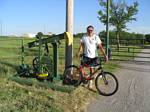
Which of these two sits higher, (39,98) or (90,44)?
(90,44)

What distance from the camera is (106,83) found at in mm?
8562

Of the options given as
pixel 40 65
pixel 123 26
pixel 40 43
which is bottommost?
pixel 40 65

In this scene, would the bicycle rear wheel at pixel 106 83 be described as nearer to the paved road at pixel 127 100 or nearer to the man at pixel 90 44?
the paved road at pixel 127 100

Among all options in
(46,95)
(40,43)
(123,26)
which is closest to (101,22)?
(123,26)

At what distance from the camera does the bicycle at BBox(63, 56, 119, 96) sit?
8461 mm

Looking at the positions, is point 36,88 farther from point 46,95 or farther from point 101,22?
point 101,22

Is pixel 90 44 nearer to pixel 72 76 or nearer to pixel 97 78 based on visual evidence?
pixel 97 78

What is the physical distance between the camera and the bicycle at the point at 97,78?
27.8 feet

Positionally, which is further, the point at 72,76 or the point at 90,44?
the point at 72,76

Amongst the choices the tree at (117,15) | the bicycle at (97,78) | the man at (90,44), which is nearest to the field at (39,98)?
the bicycle at (97,78)

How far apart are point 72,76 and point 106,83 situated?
39.9 inches

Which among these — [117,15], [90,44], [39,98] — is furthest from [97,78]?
[117,15]

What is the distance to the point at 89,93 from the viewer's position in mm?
8180

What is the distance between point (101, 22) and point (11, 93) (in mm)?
25679
